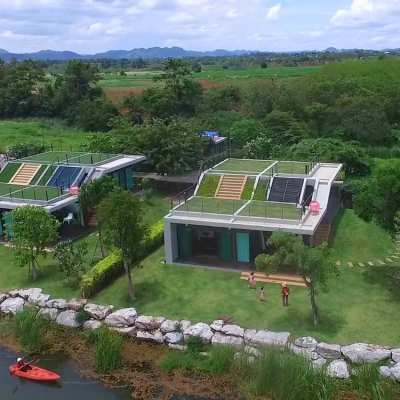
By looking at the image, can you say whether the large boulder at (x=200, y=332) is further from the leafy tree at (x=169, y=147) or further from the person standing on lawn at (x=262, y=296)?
the leafy tree at (x=169, y=147)

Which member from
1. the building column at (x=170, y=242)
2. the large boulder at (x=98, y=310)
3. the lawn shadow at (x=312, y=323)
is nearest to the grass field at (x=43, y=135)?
the building column at (x=170, y=242)

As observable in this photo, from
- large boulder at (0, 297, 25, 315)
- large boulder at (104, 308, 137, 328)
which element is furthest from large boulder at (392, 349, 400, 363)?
large boulder at (0, 297, 25, 315)

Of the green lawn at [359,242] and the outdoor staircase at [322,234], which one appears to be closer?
the green lawn at [359,242]

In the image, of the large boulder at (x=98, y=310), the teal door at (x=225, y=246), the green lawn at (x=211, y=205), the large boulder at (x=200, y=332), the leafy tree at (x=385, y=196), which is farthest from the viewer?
the green lawn at (x=211, y=205)

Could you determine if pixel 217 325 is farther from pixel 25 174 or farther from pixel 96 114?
pixel 96 114

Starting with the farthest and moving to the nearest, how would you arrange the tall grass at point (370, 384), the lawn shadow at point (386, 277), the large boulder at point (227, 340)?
the lawn shadow at point (386, 277) < the large boulder at point (227, 340) < the tall grass at point (370, 384)

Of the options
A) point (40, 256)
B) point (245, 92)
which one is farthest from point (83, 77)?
point (40, 256)

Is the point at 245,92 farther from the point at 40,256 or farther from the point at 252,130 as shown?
the point at 40,256

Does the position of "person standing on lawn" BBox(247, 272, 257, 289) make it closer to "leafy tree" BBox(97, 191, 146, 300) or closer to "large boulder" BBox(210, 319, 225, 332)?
"large boulder" BBox(210, 319, 225, 332)
